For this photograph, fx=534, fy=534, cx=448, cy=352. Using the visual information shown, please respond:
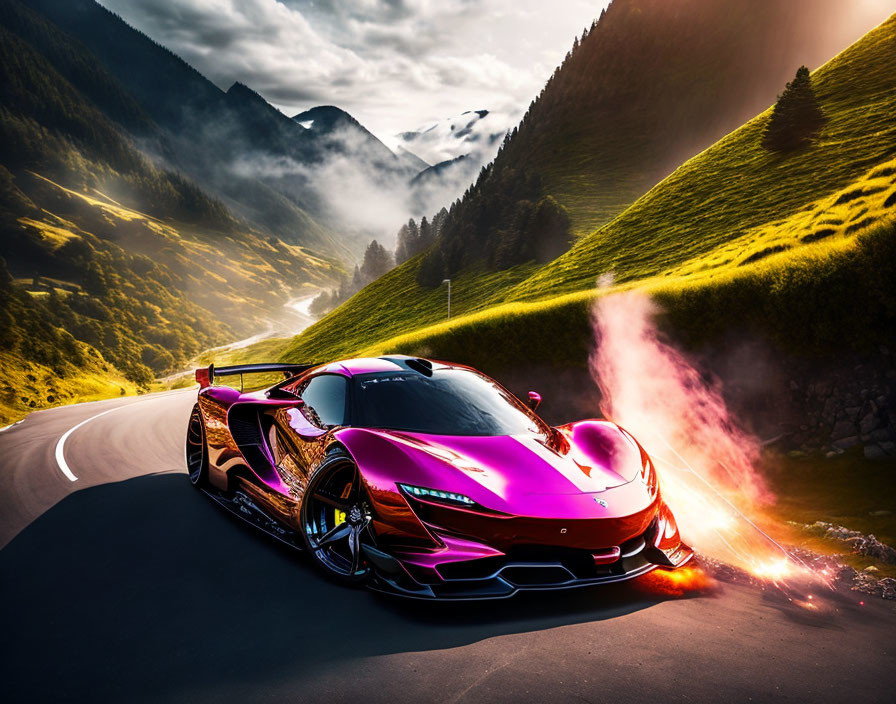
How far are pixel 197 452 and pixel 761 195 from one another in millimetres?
27263

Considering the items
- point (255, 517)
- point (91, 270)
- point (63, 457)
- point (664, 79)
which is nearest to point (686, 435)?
point (255, 517)

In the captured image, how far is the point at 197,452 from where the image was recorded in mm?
6188

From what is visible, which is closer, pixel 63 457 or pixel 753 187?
pixel 63 457

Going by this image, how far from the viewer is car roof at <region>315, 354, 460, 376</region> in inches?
184

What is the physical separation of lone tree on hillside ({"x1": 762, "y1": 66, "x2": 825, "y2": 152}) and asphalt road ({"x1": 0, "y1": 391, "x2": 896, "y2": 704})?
33.0 meters

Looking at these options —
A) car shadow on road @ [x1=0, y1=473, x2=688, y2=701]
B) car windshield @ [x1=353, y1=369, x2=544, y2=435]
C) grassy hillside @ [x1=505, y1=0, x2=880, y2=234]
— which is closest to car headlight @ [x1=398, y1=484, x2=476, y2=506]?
car shadow on road @ [x1=0, y1=473, x2=688, y2=701]

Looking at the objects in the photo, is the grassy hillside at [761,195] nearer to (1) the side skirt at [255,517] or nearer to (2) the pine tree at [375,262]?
(1) the side skirt at [255,517]

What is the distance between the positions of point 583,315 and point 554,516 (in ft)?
30.9

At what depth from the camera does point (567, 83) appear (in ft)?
344

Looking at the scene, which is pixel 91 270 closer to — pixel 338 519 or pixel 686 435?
pixel 686 435

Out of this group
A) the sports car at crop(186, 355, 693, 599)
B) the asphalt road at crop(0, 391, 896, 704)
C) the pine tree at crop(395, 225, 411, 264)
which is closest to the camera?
the asphalt road at crop(0, 391, 896, 704)

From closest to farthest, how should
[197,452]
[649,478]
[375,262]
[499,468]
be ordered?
1. [499,468]
2. [649,478]
3. [197,452]
4. [375,262]

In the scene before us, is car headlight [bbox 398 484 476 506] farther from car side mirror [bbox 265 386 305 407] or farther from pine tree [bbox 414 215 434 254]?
pine tree [bbox 414 215 434 254]

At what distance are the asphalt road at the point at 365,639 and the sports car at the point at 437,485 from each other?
21 cm
